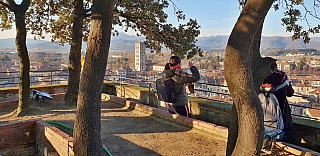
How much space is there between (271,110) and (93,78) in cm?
270

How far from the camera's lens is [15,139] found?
21.7 ft

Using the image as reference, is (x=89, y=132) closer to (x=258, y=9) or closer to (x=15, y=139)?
(x=258, y=9)

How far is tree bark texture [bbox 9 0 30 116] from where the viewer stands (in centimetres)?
837

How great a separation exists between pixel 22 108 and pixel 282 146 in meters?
7.13

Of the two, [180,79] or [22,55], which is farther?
[22,55]

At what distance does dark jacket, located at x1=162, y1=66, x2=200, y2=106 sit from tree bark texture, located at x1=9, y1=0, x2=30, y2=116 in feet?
14.6

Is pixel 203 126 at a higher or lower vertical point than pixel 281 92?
lower

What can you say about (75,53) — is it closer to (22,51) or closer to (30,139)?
(22,51)

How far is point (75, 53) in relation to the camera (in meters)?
9.90

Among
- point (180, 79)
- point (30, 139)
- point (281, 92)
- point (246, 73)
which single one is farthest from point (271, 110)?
point (30, 139)

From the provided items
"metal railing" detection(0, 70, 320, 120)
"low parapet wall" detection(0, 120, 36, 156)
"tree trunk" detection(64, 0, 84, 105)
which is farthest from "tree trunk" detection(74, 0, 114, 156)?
"tree trunk" detection(64, 0, 84, 105)

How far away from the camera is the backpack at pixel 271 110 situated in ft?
15.1

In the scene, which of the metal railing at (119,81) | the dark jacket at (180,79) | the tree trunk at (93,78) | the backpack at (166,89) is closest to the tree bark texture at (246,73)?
the tree trunk at (93,78)

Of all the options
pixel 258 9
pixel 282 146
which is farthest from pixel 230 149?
pixel 258 9
